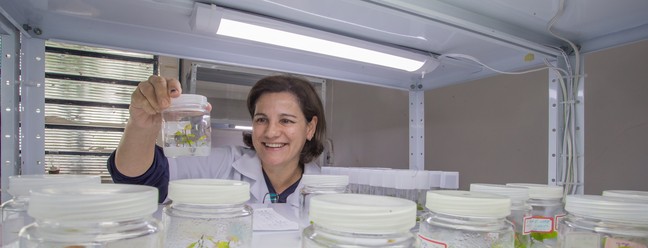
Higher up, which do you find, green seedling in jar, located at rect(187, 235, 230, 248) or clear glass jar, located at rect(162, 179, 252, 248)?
clear glass jar, located at rect(162, 179, 252, 248)

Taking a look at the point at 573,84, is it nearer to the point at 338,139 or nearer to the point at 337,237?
the point at 337,237

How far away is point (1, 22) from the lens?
2.82 feet

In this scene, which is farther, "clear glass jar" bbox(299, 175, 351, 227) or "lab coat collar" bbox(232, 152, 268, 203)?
"lab coat collar" bbox(232, 152, 268, 203)

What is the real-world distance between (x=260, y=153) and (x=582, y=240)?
46.1 inches

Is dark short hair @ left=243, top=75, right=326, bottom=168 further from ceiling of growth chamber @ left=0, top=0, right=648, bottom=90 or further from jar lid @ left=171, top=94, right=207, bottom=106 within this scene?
jar lid @ left=171, top=94, right=207, bottom=106

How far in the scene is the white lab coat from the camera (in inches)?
56.2

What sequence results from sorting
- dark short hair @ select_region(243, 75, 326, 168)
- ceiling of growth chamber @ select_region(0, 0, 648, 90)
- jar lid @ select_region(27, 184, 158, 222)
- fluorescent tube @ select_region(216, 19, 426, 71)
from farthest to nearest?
dark short hair @ select_region(243, 75, 326, 168)
fluorescent tube @ select_region(216, 19, 426, 71)
ceiling of growth chamber @ select_region(0, 0, 648, 90)
jar lid @ select_region(27, 184, 158, 222)

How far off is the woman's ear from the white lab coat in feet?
0.91

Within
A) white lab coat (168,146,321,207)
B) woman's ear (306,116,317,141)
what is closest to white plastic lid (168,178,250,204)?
white lab coat (168,146,321,207)

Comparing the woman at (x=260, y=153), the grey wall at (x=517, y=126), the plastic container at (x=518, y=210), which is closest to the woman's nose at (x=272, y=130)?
the woman at (x=260, y=153)

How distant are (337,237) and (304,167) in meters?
1.28

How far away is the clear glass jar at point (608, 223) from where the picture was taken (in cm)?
52

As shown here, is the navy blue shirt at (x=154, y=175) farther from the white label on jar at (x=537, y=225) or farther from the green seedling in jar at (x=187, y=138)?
the white label on jar at (x=537, y=225)

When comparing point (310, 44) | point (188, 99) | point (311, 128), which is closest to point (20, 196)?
point (188, 99)
